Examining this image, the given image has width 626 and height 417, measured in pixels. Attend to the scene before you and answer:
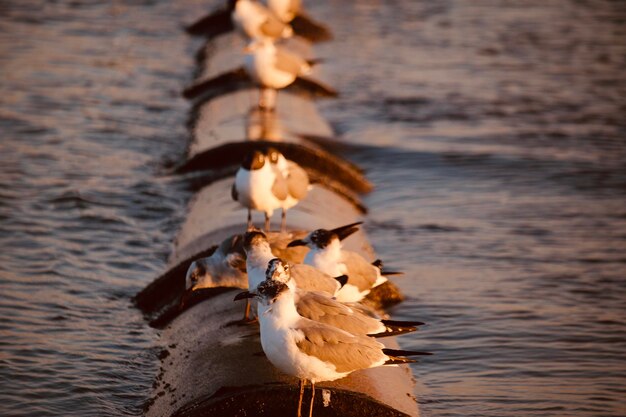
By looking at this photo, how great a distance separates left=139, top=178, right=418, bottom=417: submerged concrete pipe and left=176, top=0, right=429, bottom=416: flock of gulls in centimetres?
11

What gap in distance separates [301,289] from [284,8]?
1097cm

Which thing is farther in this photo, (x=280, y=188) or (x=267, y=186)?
(x=280, y=188)

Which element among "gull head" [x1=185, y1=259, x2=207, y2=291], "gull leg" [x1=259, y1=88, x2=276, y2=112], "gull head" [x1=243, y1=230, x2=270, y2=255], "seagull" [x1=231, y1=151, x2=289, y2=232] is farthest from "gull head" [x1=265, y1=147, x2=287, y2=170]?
"gull leg" [x1=259, y1=88, x2=276, y2=112]

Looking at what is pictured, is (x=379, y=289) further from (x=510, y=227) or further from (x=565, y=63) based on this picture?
(x=565, y=63)

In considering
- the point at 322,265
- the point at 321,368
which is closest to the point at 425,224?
the point at 322,265

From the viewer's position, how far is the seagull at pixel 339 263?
22.6 ft

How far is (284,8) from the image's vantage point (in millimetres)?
16344

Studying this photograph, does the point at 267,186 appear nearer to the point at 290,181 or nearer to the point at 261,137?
the point at 290,181

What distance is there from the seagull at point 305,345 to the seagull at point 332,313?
13 centimetres

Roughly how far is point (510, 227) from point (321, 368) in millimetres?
5107

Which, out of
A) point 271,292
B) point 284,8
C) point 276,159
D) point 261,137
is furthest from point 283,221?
point 284,8

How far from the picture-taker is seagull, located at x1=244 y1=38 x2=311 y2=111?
11.8m

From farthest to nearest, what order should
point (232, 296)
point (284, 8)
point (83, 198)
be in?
1. point (284, 8)
2. point (83, 198)
3. point (232, 296)

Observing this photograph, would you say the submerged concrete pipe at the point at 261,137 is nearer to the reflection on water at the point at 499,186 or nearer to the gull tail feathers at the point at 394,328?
the reflection on water at the point at 499,186
